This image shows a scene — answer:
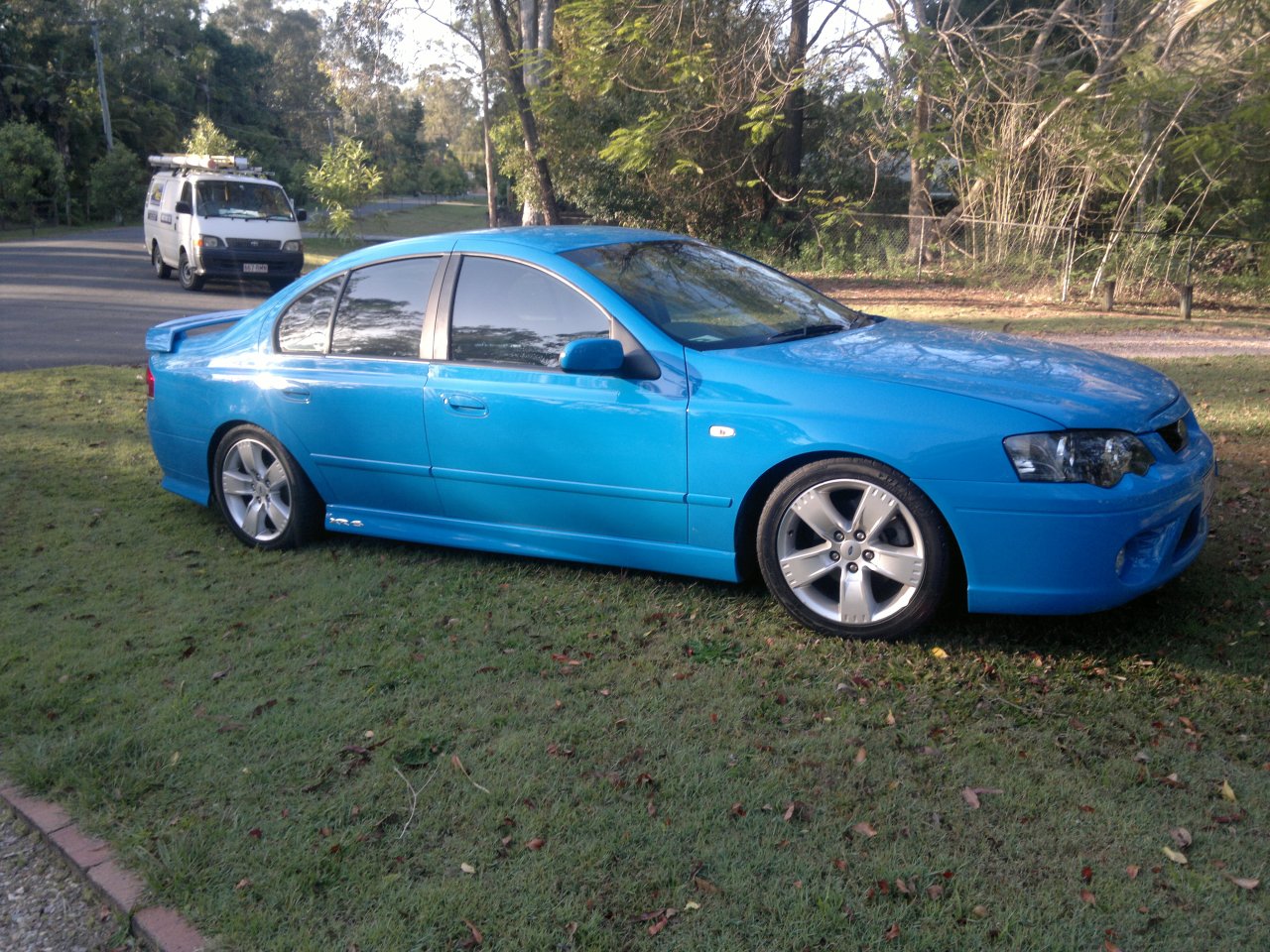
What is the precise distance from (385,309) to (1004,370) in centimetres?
293

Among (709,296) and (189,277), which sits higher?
(709,296)

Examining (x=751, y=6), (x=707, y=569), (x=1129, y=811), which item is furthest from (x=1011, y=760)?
(x=751, y=6)

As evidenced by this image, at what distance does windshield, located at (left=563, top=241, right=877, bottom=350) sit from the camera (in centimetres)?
498

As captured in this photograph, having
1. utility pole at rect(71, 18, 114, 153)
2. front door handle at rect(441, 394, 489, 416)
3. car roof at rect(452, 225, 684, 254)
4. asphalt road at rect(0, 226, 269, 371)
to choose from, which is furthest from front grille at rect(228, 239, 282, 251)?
utility pole at rect(71, 18, 114, 153)

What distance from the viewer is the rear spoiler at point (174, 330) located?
21.6 feet

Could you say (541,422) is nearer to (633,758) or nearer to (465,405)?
(465,405)

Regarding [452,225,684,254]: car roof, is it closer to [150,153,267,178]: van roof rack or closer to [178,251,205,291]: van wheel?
[178,251,205,291]: van wheel

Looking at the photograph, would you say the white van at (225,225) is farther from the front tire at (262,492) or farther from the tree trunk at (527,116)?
the front tire at (262,492)

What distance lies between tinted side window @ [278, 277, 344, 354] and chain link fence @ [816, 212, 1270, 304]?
43.6 feet

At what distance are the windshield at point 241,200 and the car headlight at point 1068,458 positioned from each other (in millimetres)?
19079

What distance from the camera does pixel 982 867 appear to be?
119 inches

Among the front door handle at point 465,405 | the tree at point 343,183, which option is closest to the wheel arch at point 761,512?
the front door handle at point 465,405

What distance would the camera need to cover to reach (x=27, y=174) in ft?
139

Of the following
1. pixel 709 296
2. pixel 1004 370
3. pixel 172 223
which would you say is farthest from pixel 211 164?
pixel 1004 370
